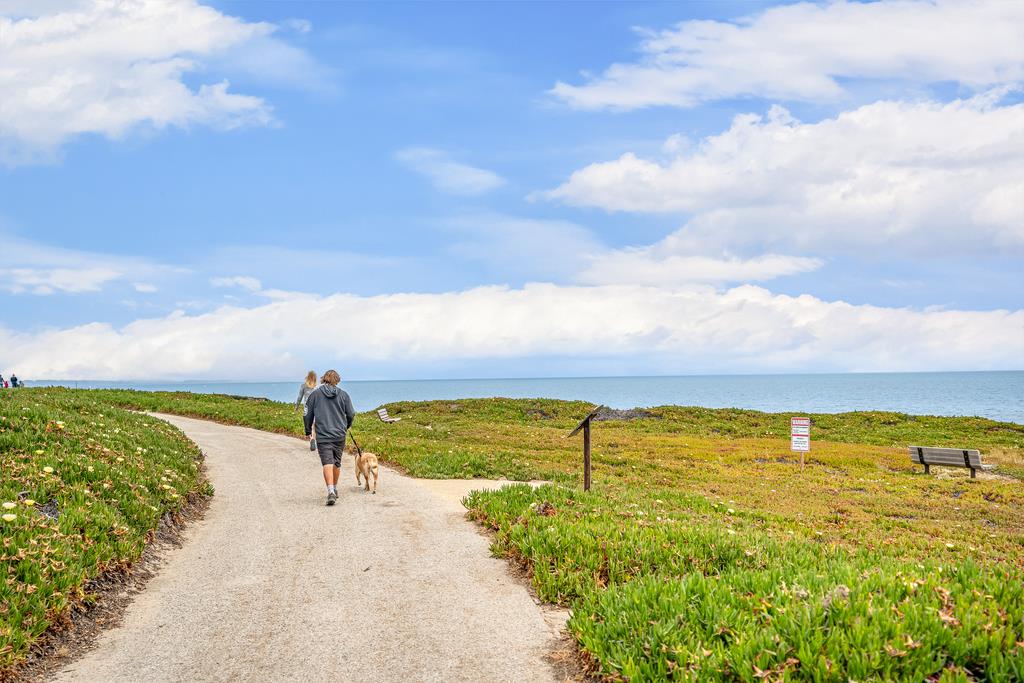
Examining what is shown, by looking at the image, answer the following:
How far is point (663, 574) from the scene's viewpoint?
8414 millimetres

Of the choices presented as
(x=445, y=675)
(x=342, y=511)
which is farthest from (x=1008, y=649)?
(x=342, y=511)

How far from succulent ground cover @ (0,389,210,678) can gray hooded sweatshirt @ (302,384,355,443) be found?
299cm

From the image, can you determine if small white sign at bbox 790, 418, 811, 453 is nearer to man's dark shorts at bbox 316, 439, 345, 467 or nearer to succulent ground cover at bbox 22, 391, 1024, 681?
succulent ground cover at bbox 22, 391, 1024, 681

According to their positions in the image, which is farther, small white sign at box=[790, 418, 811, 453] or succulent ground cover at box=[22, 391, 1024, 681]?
small white sign at box=[790, 418, 811, 453]

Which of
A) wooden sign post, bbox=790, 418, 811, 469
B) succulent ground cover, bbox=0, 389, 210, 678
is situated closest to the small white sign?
wooden sign post, bbox=790, 418, 811, 469

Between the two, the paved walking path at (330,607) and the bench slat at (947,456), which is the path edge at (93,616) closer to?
the paved walking path at (330,607)

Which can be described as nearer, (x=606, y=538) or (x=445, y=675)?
(x=445, y=675)

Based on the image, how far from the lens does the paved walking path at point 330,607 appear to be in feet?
21.7

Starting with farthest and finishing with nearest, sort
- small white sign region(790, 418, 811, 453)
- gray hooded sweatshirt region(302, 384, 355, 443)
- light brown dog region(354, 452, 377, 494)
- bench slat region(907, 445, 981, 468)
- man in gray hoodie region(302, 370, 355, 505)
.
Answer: small white sign region(790, 418, 811, 453), bench slat region(907, 445, 981, 468), light brown dog region(354, 452, 377, 494), gray hooded sweatshirt region(302, 384, 355, 443), man in gray hoodie region(302, 370, 355, 505)

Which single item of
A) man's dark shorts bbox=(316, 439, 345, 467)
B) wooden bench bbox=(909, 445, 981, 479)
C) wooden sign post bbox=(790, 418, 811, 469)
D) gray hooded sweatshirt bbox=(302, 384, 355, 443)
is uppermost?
gray hooded sweatshirt bbox=(302, 384, 355, 443)

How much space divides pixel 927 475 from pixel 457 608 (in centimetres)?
2891

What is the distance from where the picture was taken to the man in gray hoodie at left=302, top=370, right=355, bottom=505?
1424cm

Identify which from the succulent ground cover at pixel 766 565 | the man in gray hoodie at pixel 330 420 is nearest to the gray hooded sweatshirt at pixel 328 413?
the man in gray hoodie at pixel 330 420

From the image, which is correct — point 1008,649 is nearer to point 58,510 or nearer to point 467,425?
point 58,510
